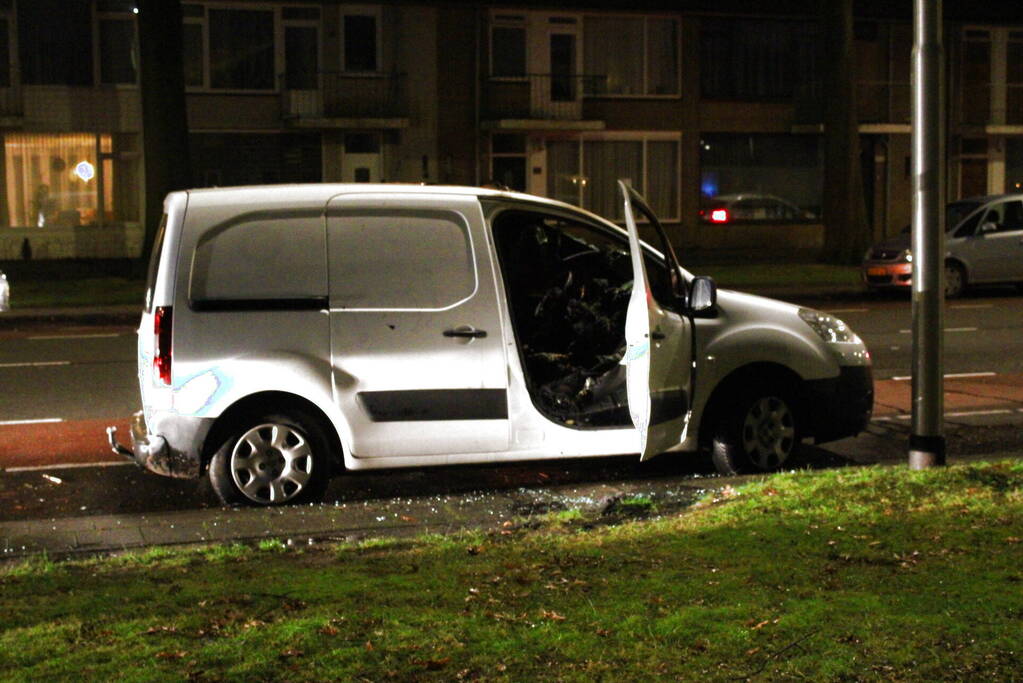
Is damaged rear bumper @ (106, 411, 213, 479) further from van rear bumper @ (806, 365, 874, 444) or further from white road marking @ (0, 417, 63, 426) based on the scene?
van rear bumper @ (806, 365, 874, 444)

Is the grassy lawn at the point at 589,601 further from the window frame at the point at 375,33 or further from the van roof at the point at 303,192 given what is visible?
the window frame at the point at 375,33

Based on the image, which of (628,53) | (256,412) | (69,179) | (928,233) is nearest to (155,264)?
(256,412)

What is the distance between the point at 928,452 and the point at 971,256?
51.0 feet

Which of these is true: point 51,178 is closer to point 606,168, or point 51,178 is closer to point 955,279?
point 606,168

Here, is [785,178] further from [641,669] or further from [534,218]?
[641,669]

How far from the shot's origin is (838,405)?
9125mm

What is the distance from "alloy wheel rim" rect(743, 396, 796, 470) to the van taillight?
3.59 meters

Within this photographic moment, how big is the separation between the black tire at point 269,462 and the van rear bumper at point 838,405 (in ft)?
10.5

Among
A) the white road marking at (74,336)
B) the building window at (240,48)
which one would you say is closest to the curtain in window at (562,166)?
→ the building window at (240,48)

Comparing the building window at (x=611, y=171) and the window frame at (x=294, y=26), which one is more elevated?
the window frame at (x=294, y=26)

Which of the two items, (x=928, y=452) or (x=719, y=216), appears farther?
(x=719, y=216)

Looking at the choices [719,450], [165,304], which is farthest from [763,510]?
[165,304]

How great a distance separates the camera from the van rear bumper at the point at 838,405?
9.09 m

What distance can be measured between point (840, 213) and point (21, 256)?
18.5 metres
